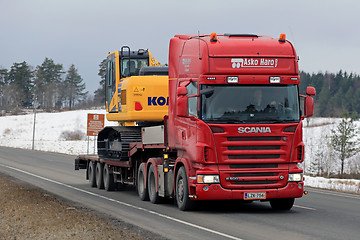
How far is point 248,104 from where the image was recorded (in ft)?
47.8

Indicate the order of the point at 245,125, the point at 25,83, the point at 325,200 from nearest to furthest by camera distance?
the point at 245,125 < the point at 325,200 < the point at 25,83

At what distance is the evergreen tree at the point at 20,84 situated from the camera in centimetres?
17738

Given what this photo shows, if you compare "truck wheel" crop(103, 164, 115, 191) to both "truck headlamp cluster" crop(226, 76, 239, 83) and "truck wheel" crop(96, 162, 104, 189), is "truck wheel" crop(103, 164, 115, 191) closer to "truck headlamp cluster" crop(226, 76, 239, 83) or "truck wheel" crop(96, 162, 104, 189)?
"truck wheel" crop(96, 162, 104, 189)

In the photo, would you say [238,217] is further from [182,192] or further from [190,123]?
[190,123]

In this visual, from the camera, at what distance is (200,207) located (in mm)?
16359

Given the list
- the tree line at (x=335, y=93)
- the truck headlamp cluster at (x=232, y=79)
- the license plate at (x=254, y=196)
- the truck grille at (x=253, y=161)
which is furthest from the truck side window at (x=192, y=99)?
the tree line at (x=335, y=93)

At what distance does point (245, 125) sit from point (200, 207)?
2.96m

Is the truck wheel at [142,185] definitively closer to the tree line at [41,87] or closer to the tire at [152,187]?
the tire at [152,187]

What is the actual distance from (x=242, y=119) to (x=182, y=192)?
95.8 inches

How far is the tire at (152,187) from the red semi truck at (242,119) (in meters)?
2.21

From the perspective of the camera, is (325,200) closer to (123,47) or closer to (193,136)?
(193,136)

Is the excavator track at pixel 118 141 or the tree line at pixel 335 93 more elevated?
the tree line at pixel 335 93

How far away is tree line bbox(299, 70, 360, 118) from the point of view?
160 metres

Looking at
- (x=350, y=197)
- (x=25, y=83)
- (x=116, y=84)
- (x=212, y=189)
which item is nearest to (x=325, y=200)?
(x=350, y=197)
